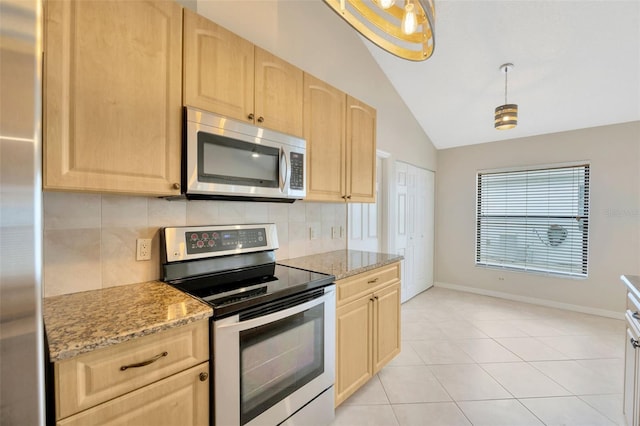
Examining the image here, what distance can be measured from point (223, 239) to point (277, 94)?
94 cm

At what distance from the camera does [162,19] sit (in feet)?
4.09

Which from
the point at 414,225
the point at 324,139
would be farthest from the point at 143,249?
the point at 414,225

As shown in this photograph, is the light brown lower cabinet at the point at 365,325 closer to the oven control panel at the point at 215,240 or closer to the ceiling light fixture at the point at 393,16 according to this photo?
the oven control panel at the point at 215,240

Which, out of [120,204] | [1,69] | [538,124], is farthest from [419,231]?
[1,69]

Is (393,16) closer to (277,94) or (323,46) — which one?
(277,94)

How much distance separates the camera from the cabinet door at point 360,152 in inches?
91.0

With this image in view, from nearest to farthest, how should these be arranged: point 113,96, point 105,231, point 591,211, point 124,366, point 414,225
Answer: point 124,366 < point 113,96 < point 105,231 < point 591,211 < point 414,225

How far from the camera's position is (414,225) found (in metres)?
4.29

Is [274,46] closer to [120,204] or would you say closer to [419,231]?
[120,204]

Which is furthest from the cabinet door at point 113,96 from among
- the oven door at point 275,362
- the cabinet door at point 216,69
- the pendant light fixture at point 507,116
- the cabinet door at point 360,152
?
the pendant light fixture at point 507,116

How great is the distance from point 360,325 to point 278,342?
0.74 m

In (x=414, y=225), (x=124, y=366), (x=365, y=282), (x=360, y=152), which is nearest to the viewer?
(x=124, y=366)

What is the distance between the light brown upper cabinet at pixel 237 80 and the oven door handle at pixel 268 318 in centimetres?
100

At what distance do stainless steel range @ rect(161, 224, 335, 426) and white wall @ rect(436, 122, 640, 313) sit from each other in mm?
3765
